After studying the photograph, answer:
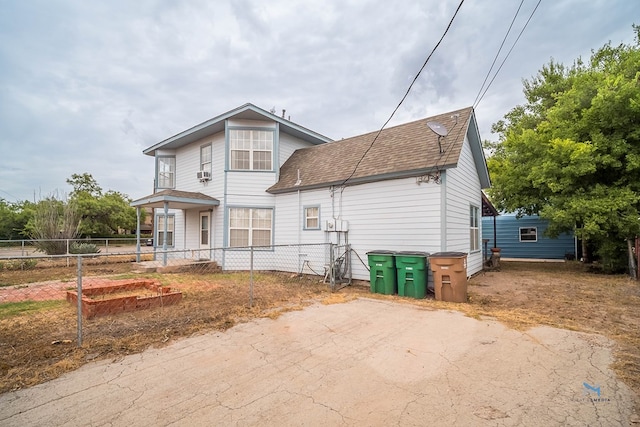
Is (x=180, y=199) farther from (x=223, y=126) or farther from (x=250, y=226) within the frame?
(x=223, y=126)

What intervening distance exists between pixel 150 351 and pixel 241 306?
2324 mm

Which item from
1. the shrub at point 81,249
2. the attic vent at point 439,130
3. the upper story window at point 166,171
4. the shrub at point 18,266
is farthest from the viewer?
Answer: the upper story window at point 166,171

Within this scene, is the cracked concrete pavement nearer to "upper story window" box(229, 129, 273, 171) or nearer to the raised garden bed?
the raised garden bed

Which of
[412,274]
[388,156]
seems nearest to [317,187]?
[388,156]

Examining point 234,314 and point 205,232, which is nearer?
point 234,314

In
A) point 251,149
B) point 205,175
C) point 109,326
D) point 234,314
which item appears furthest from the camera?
point 205,175

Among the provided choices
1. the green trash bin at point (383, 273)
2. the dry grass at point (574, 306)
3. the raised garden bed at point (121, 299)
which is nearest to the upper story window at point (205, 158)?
the raised garden bed at point (121, 299)

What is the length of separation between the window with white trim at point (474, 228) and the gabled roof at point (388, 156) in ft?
5.50

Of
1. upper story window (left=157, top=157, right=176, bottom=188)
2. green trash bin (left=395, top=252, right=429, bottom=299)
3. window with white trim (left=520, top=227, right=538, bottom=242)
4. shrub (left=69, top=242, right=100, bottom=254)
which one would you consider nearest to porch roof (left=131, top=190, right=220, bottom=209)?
upper story window (left=157, top=157, right=176, bottom=188)

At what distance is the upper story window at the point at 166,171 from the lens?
15529 mm

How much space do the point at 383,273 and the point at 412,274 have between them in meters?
0.78

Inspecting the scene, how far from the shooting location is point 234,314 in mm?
5746

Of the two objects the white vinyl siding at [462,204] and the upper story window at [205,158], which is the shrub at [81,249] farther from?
the white vinyl siding at [462,204]

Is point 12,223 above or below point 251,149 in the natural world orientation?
below
